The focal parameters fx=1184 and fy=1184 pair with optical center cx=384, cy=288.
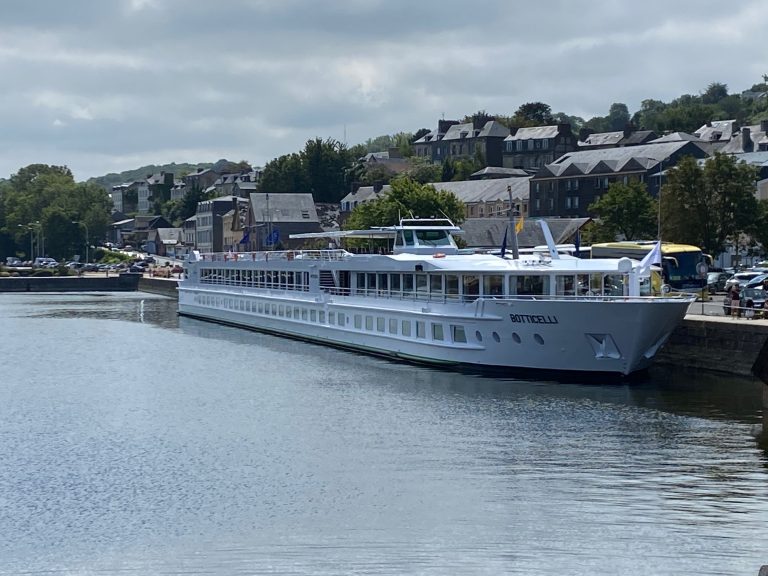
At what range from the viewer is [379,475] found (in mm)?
27906

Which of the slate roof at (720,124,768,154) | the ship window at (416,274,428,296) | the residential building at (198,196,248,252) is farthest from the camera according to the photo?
the residential building at (198,196,248,252)

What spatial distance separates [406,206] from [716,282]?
32767 mm

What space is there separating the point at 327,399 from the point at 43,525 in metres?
16.1

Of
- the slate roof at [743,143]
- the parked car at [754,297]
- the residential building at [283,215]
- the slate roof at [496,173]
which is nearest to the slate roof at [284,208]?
the residential building at [283,215]

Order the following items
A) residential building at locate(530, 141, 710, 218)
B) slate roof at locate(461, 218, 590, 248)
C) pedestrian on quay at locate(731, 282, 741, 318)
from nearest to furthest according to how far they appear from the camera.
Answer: pedestrian on quay at locate(731, 282, 741, 318) < slate roof at locate(461, 218, 590, 248) < residential building at locate(530, 141, 710, 218)

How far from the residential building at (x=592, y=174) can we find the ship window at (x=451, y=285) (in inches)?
2579

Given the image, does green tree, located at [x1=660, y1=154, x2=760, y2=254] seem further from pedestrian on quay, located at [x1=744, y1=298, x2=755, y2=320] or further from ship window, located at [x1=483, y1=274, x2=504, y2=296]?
ship window, located at [x1=483, y1=274, x2=504, y2=296]

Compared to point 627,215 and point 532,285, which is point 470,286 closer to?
point 532,285

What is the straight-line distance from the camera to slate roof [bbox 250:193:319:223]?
129875mm

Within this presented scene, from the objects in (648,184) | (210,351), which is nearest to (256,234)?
(648,184)

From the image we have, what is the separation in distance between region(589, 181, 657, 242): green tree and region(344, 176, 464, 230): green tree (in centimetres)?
1249

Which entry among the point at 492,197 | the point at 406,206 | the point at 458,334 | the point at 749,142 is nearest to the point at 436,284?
the point at 458,334

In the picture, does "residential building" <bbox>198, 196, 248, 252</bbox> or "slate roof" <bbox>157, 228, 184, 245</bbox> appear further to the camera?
"slate roof" <bbox>157, 228, 184, 245</bbox>

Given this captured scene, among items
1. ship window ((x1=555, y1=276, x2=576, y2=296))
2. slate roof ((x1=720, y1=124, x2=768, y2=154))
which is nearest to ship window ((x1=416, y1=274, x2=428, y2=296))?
ship window ((x1=555, y1=276, x2=576, y2=296))
